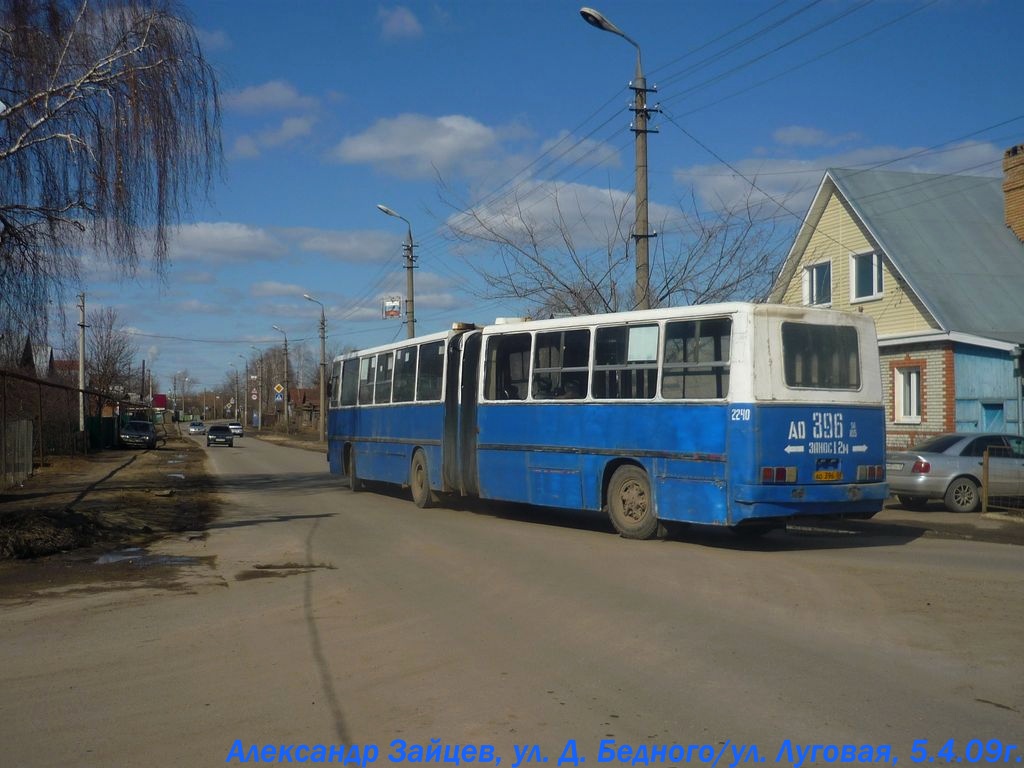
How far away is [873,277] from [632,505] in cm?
1673

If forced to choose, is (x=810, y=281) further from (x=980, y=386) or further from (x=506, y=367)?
(x=506, y=367)

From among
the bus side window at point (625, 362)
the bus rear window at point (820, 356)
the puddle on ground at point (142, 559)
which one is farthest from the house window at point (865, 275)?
the puddle on ground at point (142, 559)

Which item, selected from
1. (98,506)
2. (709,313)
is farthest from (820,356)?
(98,506)

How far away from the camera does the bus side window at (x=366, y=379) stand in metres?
22.0

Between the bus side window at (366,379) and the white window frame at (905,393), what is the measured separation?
13.5 meters

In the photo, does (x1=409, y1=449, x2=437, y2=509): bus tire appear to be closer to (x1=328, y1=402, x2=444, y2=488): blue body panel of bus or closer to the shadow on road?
(x1=328, y1=402, x2=444, y2=488): blue body panel of bus

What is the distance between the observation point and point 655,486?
43.1 ft

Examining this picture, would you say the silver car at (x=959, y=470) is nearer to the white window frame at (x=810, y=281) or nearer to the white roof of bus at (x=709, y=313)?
the white roof of bus at (x=709, y=313)

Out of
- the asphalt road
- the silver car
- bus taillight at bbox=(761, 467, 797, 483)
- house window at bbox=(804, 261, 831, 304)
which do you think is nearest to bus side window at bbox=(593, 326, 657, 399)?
bus taillight at bbox=(761, 467, 797, 483)

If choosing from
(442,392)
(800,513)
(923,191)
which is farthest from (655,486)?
(923,191)

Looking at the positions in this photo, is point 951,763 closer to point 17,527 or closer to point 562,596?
point 562,596

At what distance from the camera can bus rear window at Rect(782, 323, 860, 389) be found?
12250 millimetres

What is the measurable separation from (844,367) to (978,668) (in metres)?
6.51

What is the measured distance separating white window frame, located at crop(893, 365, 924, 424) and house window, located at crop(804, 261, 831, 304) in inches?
169
